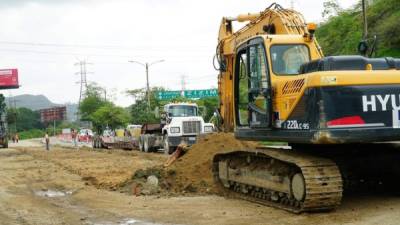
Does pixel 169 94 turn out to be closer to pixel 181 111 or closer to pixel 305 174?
pixel 181 111

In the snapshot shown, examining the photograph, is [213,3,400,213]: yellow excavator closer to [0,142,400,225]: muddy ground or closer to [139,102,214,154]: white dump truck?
[0,142,400,225]: muddy ground

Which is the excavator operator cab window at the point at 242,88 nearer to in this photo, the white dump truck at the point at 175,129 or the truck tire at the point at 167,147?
the white dump truck at the point at 175,129

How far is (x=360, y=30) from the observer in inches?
1869

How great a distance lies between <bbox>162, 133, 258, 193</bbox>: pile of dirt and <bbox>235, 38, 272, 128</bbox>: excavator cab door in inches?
57.2

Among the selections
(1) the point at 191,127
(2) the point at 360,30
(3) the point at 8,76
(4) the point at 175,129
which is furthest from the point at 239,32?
(3) the point at 8,76

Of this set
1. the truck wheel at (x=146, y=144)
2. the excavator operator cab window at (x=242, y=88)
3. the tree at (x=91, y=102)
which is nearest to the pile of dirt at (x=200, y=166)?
the excavator operator cab window at (x=242, y=88)

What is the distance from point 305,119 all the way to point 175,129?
21246mm

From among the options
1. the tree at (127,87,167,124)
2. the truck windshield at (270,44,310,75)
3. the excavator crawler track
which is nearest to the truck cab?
the excavator crawler track

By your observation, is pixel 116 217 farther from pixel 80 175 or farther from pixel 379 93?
pixel 80 175

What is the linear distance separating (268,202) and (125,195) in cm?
374

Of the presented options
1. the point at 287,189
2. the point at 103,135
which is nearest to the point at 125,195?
the point at 287,189

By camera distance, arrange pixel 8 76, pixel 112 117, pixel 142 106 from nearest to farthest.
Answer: pixel 112 117 < pixel 142 106 < pixel 8 76

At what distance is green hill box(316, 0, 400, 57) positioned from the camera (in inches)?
1549

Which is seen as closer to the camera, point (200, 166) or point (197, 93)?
point (200, 166)
